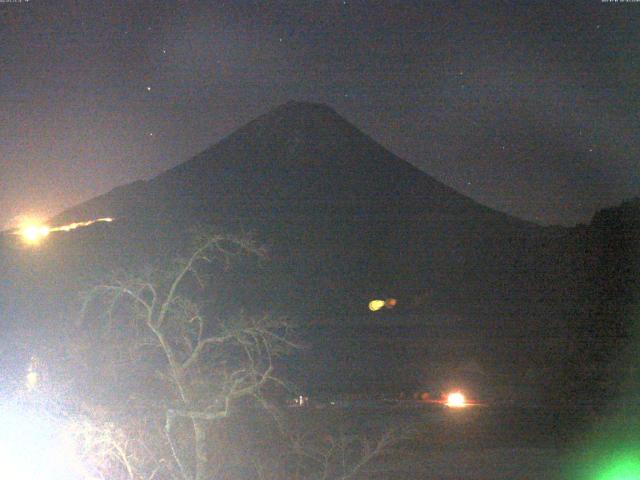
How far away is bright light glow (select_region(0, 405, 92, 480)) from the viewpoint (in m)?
6.68

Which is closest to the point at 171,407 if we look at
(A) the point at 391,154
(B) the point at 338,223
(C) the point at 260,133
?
(B) the point at 338,223

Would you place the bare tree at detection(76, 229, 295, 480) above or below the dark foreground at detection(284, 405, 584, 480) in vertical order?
below

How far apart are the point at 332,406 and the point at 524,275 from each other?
32188 millimetres

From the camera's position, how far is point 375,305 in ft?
180

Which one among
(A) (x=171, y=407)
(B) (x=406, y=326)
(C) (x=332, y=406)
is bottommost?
(A) (x=171, y=407)

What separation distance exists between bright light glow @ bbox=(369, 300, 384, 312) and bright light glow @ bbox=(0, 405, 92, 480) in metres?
46.7

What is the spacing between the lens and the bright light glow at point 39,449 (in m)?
6.68

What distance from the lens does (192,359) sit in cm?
696

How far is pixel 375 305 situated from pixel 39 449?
4859cm

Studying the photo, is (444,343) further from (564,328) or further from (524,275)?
(564,328)

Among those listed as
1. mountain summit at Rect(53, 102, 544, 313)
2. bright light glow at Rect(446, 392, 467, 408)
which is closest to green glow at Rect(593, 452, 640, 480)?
bright light glow at Rect(446, 392, 467, 408)

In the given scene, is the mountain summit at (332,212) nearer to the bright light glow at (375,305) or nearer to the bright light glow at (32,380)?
the bright light glow at (375,305)

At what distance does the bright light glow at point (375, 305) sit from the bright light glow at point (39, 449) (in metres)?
46.7

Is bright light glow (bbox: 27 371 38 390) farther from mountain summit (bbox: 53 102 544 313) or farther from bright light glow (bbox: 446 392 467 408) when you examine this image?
mountain summit (bbox: 53 102 544 313)
